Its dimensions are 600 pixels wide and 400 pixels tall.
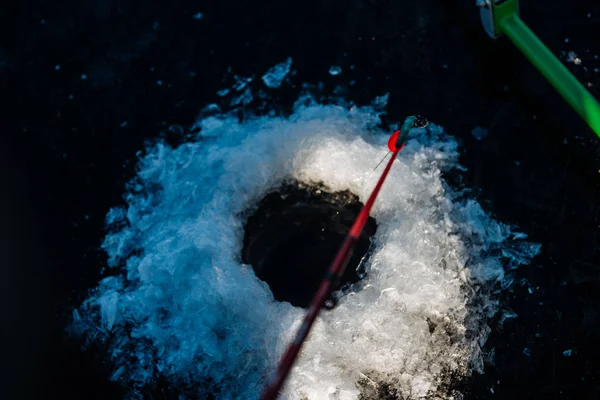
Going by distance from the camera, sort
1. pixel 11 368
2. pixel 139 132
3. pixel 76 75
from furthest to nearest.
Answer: pixel 76 75 → pixel 139 132 → pixel 11 368

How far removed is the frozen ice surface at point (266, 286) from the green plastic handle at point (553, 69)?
0.47m

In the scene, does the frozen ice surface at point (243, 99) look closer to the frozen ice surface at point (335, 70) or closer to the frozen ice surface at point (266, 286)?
the frozen ice surface at point (266, 286)

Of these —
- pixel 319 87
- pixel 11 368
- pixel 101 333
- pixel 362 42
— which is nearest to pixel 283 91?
pixel 319 87

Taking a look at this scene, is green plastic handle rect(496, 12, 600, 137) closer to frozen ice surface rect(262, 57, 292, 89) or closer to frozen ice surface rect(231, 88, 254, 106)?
frozen ice surface rect(262, 57, 292, 89)

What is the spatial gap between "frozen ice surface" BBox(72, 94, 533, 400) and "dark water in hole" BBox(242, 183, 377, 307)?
0.17 ft

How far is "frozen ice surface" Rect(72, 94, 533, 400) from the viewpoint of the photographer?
2.03m

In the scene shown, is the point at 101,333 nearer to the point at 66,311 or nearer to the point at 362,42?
the point at 66,311

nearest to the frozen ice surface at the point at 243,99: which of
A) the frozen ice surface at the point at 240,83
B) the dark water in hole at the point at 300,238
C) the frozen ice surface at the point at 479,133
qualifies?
the frozen ice surface at the point at 240,83

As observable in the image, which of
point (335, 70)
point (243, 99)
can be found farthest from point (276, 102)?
point (335, 70)

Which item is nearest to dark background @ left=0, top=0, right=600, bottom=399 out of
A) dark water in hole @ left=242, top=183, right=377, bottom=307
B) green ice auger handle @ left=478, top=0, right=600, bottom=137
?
green ice auger handle @ left=478, top=0, right=600, bottom=137

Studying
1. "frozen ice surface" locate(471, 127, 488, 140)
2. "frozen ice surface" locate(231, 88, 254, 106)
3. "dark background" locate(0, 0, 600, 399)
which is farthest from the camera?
"frozen ice surface" locate(231, 88, 254, 106)

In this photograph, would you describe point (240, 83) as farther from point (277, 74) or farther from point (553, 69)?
point (553, 69)

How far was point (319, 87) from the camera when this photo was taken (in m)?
2.68

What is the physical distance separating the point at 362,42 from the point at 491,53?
605 mm
